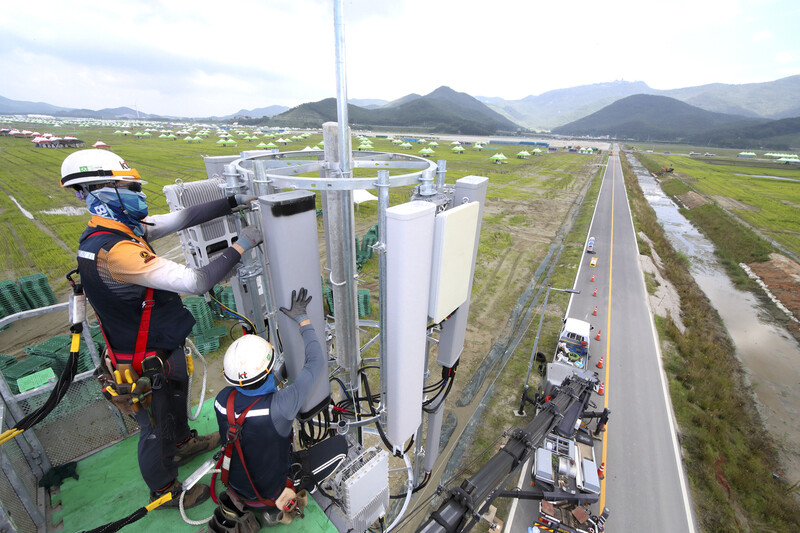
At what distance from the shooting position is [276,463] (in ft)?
11.5

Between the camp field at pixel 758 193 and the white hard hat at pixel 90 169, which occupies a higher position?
the white hard hat at pixel 90 169

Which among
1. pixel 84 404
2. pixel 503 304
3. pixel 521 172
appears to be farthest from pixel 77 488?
pixel 521 172

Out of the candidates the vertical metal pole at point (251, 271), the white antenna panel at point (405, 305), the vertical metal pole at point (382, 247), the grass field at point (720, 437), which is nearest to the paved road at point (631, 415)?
the grass field at point (720, 437)

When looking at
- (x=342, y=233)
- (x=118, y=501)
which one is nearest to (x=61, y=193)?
(x=118, y=501)

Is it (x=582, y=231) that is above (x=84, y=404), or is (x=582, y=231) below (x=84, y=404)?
below

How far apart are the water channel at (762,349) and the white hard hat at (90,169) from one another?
67.5 feet

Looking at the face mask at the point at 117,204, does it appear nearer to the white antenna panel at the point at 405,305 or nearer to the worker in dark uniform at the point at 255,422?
the worker in dark uniform at the point at 255,422

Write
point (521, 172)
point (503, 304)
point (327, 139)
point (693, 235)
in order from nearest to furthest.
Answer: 1. point (327, 139)
2. point (503, 304)
3. point (693, 235)
4. point (521, 172)

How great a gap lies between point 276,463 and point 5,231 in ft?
108

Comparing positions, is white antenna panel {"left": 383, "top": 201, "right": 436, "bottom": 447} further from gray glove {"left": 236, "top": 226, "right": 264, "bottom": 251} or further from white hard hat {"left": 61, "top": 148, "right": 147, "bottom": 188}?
white hard hat {"left": 61, "top": 148, "right": 147, "bottom": 188}

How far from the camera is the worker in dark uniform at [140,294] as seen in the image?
3359mm

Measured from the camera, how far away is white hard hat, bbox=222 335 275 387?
10.7ft

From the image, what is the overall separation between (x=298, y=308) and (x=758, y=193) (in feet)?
253

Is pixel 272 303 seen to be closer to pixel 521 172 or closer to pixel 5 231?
pixel 5 231
